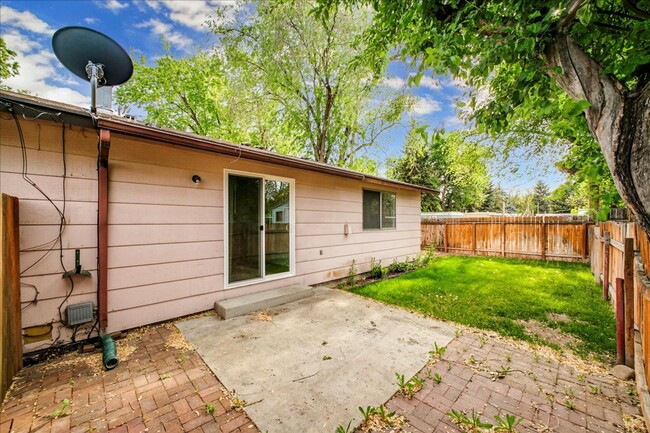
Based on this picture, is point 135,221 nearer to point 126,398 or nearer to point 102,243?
point 102,243

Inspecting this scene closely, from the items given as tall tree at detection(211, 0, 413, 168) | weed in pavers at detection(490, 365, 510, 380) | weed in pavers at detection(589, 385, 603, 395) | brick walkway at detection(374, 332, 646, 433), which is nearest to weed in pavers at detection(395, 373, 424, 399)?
brick walkway at detection(374, 332, 646, 433)

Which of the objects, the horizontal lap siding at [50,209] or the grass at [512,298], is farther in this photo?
the grass at [512,298]

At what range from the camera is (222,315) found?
144 inches

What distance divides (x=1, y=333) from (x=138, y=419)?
1286 mm

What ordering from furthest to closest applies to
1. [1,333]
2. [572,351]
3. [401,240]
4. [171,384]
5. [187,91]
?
1. [187,91]
2. [401,240]
3. [572,351]
4. [171,384]
5. [1,333]

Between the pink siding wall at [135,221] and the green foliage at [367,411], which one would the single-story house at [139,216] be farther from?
the green foliage at [367,411]

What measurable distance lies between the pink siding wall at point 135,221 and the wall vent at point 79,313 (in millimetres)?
91

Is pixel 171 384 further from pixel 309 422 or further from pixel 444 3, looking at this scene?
pixel 444 3

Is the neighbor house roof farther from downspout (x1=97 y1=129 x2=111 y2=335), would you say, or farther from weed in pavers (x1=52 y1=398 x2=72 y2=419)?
weed in pavers (x1=52 y1=398 x2=72 y2=419)

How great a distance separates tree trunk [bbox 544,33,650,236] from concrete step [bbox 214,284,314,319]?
3.99 m

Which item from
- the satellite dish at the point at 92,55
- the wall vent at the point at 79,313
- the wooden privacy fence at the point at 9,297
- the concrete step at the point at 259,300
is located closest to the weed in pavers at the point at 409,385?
the concrete step at the point at 259,300

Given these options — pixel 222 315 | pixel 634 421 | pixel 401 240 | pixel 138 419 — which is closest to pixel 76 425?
pixel 138 419

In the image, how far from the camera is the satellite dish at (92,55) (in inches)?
104

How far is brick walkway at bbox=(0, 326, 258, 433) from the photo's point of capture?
70.8 inches
